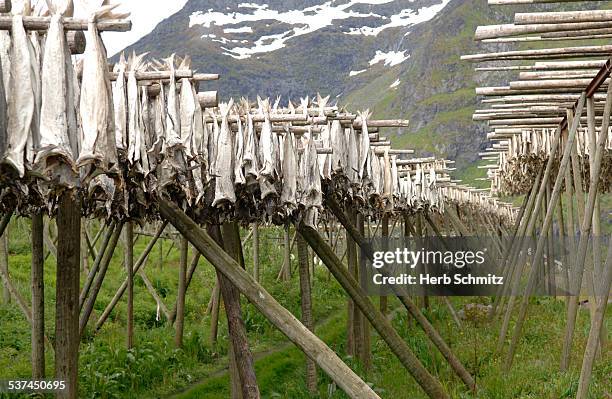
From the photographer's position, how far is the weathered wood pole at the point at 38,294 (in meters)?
7.42

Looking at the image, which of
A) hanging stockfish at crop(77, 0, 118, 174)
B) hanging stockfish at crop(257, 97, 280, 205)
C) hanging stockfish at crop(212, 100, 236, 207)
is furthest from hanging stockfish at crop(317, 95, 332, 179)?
hanging stockfish at crop(77, 0, 118, 174)

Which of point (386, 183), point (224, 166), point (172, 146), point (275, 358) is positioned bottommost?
point (275, 358)

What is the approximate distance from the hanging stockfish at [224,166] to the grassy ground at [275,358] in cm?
409

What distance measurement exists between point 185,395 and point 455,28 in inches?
4413

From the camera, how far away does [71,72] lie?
335cm

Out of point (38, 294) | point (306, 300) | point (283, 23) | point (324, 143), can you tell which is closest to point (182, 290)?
point (306, 300)

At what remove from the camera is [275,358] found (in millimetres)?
11320

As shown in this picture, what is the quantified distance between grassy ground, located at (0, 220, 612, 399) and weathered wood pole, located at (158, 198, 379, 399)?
3.89 meters

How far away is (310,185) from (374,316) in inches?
49.9

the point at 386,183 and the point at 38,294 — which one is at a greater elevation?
the point at 386,183

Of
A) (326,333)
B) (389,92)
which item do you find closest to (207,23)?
(389,92)

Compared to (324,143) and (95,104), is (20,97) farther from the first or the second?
(324,143)

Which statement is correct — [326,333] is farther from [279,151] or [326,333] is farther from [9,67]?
[9,67]

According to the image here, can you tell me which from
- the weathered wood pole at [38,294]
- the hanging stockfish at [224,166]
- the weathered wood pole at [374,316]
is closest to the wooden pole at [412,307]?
the weathered wood pole at [374,316]
